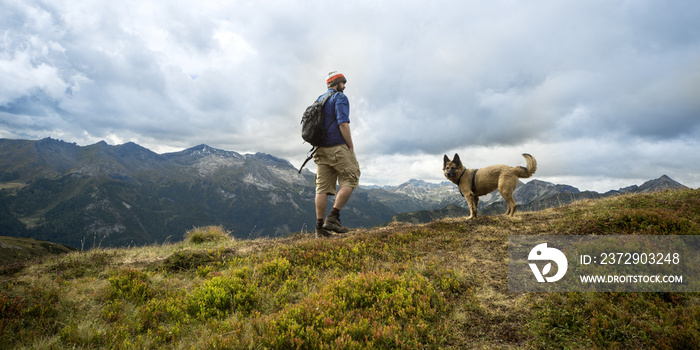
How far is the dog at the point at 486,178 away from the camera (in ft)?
33.5

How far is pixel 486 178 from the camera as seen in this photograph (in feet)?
34.8

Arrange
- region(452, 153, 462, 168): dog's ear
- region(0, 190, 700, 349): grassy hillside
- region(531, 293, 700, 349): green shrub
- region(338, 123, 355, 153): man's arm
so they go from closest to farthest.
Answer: region(531, 293, 700, 349): green shrub < region(0, 190, 700, 349): grassy hillside < region(338, 123, 355, 153): man's arm < region(452, 153, 462, 168): dog's ear

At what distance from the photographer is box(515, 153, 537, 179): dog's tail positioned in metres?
10.0

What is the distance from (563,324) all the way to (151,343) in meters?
5.13

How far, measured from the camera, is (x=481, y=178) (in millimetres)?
10711

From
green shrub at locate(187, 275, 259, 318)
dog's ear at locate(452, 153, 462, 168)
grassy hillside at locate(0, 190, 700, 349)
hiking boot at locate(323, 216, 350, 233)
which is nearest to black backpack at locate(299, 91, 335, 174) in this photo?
hiking boot at locate(323, 216, 350, 233)

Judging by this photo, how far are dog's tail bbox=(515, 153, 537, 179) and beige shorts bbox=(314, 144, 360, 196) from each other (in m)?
6.14

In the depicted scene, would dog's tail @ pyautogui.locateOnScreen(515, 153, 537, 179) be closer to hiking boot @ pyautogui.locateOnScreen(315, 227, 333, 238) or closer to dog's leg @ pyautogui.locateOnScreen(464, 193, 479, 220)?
dog's leg @ pyautogui.locateOnScreen(464, 193, 479, 220)

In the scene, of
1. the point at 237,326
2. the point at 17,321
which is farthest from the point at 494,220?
the point at 17,321

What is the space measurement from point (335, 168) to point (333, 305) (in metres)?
4.58

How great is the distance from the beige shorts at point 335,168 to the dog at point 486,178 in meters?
4.80

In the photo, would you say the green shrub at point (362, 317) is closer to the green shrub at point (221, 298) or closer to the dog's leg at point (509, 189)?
the green shrub at point (221, 298)

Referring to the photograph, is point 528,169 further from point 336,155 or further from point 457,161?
point 336,155

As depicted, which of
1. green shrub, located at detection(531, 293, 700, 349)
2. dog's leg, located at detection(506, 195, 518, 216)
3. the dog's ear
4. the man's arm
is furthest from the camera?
the dog's ear
